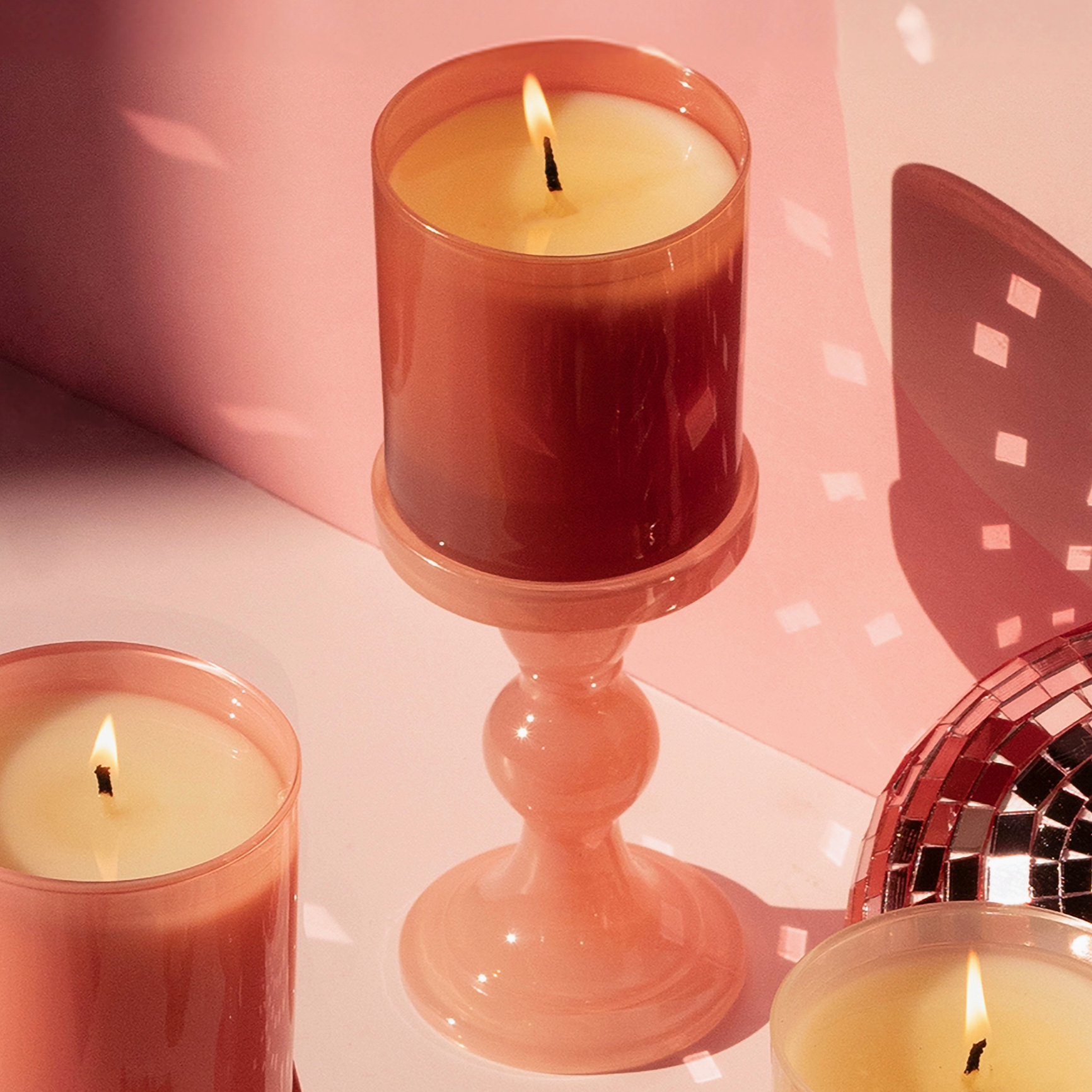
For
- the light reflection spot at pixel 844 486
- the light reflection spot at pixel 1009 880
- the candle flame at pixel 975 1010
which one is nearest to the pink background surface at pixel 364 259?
the light reflection spot at pixel 844 486

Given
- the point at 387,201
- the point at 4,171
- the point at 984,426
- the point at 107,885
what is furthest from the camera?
the point at 4,171

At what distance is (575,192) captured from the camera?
54 cm

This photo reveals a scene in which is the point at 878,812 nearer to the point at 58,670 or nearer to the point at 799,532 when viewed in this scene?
the point at 799,532

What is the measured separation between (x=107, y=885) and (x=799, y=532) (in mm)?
380

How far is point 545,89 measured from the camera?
568 mm

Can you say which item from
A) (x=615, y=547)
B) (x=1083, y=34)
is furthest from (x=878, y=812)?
(x=1083, y=34)

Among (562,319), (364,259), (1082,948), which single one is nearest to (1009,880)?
(1082,948)

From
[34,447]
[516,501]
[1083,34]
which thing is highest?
[1083,34]

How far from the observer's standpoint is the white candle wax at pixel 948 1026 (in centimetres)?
43

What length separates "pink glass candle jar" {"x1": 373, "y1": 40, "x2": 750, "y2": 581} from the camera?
0.50 meters

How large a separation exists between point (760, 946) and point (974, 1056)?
263mm

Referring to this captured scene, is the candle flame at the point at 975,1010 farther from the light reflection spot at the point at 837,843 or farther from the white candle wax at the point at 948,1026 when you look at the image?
the light reflection spot at the point at 837,843

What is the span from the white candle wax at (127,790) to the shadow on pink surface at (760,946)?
0.85 ft

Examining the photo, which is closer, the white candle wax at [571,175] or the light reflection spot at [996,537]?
the white candle wax at [571,175]
